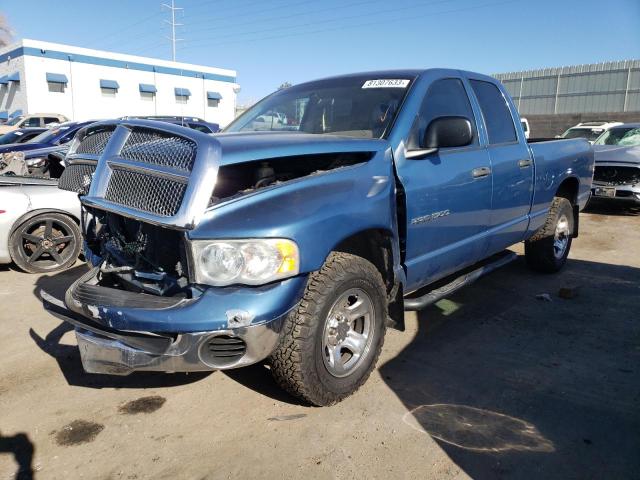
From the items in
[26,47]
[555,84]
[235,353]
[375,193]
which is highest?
[26,47]

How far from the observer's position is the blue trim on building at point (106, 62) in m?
31.0

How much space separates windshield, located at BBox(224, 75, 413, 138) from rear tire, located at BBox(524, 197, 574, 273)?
272 cm

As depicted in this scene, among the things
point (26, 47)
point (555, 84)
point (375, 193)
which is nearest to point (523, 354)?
point (375, 193)

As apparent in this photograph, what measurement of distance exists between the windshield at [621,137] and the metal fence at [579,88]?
12.8 meters

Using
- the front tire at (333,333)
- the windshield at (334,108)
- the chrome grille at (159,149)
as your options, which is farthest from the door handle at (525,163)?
the chrome grille at (159,149)

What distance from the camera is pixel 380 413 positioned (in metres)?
3.03

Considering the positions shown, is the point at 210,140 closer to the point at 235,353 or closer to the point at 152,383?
the point at 235,353

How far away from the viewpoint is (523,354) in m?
3.84

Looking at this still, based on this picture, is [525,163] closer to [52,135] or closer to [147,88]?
[52,135]

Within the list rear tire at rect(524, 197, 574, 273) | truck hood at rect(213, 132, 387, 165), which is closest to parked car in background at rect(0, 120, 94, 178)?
truck hood at rect(213, 132, 387, 165)

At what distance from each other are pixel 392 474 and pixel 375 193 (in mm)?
1506

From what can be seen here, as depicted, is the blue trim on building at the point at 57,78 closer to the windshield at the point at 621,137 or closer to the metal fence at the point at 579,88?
the metal fence at the point at 579,88

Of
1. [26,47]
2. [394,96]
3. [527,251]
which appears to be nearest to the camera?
[394,96]

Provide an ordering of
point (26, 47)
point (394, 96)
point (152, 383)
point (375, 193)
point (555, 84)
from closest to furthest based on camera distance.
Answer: point (375, 193)
point (152, 383)
point (394, 96)
point (555, 84)
point (26, 47)
